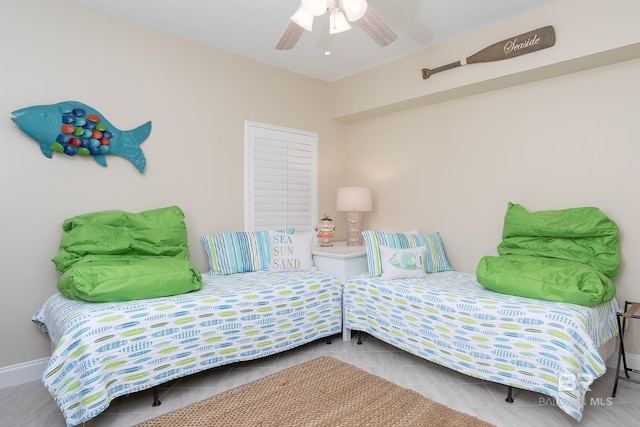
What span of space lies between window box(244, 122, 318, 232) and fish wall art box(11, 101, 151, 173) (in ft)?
3.27

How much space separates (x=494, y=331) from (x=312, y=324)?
1.30m

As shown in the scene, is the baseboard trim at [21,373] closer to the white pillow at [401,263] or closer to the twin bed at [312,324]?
the twin bed at [312,324]

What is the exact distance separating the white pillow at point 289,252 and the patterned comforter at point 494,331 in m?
0.54

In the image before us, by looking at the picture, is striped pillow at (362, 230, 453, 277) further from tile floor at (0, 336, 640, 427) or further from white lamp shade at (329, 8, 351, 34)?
white lamp shade at (329, 8, 351, 34)

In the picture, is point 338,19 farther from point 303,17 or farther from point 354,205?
point 354,205

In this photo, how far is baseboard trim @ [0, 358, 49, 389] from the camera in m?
2.30

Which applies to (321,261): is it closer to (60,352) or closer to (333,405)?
(333,405)

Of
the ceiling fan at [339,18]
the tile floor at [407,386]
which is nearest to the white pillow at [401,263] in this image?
the tile floor at [407,386]

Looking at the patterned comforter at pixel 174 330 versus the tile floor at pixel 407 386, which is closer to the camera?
the patterned comforter at pixel 174 330

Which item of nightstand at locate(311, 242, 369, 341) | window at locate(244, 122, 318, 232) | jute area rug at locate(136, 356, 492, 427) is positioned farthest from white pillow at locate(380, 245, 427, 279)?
window at locate(244, 122, 318, 232)

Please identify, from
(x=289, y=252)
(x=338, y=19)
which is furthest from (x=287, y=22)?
(x=289, y=252)

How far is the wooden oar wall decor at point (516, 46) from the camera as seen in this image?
99.1 inches

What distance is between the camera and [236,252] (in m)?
3.08

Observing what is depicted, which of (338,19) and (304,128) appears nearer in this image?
A: (338,19)
